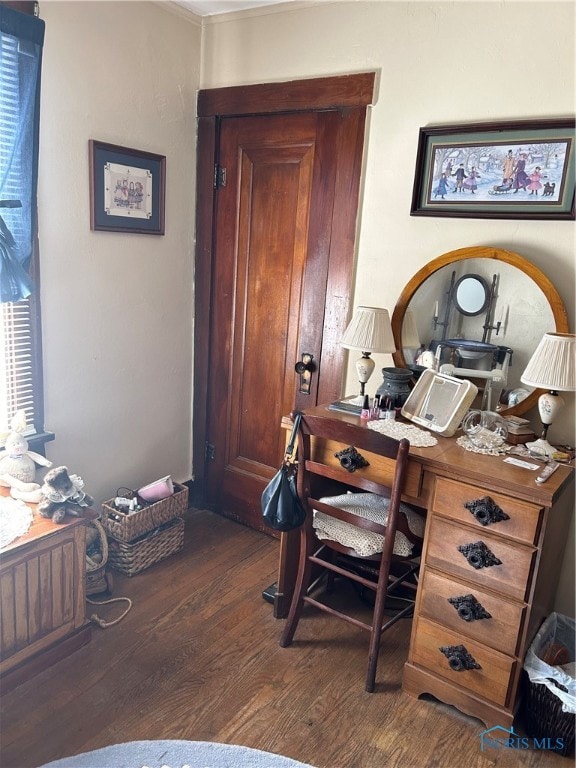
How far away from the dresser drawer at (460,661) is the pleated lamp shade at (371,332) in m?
0.94

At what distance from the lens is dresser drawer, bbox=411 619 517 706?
1676mm

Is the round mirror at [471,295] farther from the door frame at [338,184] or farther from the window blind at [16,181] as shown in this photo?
the window blind at [16,181]

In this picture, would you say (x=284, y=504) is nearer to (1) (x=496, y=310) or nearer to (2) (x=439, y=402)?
(2) (x=439, y=402)

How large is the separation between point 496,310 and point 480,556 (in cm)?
87

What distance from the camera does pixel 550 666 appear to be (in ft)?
5.49

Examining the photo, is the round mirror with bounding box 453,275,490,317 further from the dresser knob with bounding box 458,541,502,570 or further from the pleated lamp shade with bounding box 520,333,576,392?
the dresser knob with bounding box 458,541,502,570

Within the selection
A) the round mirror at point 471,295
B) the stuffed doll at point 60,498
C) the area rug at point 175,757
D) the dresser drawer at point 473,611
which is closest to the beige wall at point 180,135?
the round mirror at point 471,295

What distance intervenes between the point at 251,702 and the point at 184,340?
1.69m

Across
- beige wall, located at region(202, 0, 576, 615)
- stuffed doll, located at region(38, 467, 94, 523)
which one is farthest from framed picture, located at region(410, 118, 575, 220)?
stuffed doll, located at region(38, 467, 94, 523)

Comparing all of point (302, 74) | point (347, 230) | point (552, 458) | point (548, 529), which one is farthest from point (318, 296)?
point (548, 529)

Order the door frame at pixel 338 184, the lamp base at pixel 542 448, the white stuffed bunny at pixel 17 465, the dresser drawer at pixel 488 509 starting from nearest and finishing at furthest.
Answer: the dresser drawer at pixel 488 509 → the lamp base at pixel 542 448 → the white stuffed bunny at pixel 17 465 → the door frame at pixel 338 184

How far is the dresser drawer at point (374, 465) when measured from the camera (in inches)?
69.0

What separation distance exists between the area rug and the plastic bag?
28.2 inches

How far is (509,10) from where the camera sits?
1.89 meters
